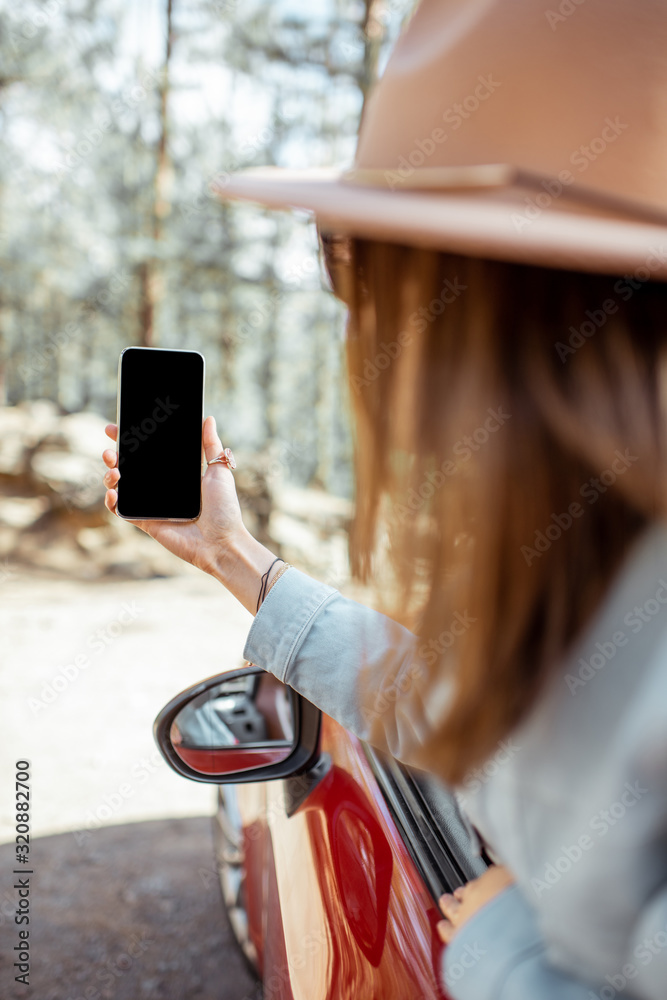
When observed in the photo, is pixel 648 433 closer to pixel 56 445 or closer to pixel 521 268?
pixel 521 268

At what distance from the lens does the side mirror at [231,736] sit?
1869 mm

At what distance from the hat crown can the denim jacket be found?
0.47m

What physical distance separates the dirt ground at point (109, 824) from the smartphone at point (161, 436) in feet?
6.65

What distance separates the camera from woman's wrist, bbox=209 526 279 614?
1.73 meters

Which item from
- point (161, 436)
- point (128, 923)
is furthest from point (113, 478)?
point (128, 923)

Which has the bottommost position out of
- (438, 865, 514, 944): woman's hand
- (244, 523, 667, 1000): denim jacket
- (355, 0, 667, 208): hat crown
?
(438, 865, 514, 944): woman's hand

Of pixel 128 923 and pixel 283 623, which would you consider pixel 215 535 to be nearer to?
pixel 283 623

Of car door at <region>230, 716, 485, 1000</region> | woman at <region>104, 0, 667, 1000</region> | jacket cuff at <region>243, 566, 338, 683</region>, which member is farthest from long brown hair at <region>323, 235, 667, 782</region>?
jacket cuff at <region>243, 566, 338, 683</region>

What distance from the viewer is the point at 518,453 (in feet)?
3.10

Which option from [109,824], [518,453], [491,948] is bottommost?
[109,824]

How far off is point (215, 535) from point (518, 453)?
1.06m

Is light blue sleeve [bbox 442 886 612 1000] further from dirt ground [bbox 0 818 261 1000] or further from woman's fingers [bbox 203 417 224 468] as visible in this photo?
dirt ground [bbox 0 818 261 1000]

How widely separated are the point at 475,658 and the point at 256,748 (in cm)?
119

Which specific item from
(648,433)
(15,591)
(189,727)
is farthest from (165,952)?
(15,591)
